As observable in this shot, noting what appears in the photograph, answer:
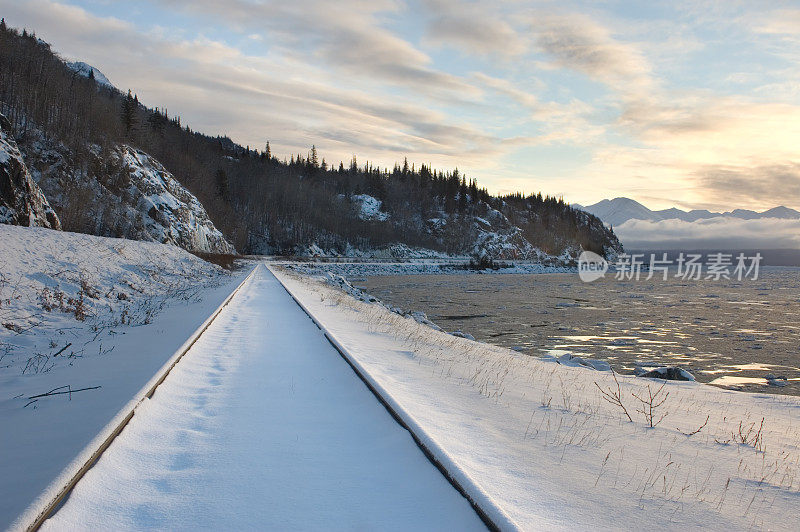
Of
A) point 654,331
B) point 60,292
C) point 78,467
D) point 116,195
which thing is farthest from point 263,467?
point 116,195

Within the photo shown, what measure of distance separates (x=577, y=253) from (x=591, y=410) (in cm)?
20028

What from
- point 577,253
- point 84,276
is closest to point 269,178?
point 577,253

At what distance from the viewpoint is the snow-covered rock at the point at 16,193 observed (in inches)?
782

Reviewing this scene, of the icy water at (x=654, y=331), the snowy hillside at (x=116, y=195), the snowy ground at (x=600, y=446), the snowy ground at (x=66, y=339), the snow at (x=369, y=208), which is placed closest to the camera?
the snowy ground at (x=600, y=446)

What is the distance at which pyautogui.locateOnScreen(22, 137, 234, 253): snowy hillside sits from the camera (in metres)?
41.2

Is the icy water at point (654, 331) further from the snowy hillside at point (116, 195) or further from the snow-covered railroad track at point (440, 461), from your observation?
the snowy hillside at point (116, 195)

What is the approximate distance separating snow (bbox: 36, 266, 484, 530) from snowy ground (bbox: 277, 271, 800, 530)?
0.36 meters

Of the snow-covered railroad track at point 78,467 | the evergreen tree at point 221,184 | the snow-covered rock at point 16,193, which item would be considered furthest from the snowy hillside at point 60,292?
the evergreen tree at point 221,184

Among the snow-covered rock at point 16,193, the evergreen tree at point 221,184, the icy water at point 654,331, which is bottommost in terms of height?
the icy water at point 654,331

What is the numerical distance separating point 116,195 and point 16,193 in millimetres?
32494

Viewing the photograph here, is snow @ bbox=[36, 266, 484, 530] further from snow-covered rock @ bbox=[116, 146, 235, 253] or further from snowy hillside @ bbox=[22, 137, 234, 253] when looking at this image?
snow-covered rock @ bbox=[116, 146, 235, 253]

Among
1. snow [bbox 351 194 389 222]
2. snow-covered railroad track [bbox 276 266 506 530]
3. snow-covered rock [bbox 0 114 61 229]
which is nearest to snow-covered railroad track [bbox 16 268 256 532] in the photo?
snow-covered railroad track [bbox 276 266 506 530]

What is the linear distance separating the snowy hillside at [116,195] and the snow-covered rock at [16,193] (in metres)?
15.6

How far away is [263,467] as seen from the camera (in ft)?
11.7
